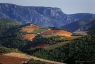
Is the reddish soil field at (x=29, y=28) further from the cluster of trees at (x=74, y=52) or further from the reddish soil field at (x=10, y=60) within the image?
the reddish soil field at (x=10, y=60)

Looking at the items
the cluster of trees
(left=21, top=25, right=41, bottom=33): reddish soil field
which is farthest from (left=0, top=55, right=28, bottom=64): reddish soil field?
(left=21, top=25, right=41, bottom=33): reddish soil field

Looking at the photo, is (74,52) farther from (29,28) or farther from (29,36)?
(29,28)

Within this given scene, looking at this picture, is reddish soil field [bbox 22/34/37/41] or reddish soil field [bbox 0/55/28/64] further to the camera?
reddish soil field [bbox 22/34/37/41]

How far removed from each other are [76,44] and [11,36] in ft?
154

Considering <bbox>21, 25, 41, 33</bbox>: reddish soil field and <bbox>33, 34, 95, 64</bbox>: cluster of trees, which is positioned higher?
<bbox>21, 25, 41, 33</bbox>: reddish soil field

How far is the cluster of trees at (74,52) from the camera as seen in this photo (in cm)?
6588

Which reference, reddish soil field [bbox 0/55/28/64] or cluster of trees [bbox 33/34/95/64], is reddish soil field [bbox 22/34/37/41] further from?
reddish soil field [bbox 0/55/28/64]

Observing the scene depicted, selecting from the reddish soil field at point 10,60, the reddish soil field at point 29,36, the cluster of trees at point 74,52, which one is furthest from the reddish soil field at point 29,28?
the reddish soil field at point 10,60

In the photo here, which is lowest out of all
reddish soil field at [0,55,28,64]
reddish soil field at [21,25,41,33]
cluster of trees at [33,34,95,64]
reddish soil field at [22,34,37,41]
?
reddish soil field at [0,55,28,64]

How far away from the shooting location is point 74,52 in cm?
7131

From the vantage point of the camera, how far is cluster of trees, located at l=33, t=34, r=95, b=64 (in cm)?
6588

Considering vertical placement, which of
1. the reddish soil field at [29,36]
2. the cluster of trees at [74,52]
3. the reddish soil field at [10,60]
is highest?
the reddish soil field at [29,36]

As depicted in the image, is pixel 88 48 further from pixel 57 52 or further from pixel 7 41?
pixel 7 41

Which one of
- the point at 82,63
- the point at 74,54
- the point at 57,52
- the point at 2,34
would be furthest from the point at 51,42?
the point at 2,34
